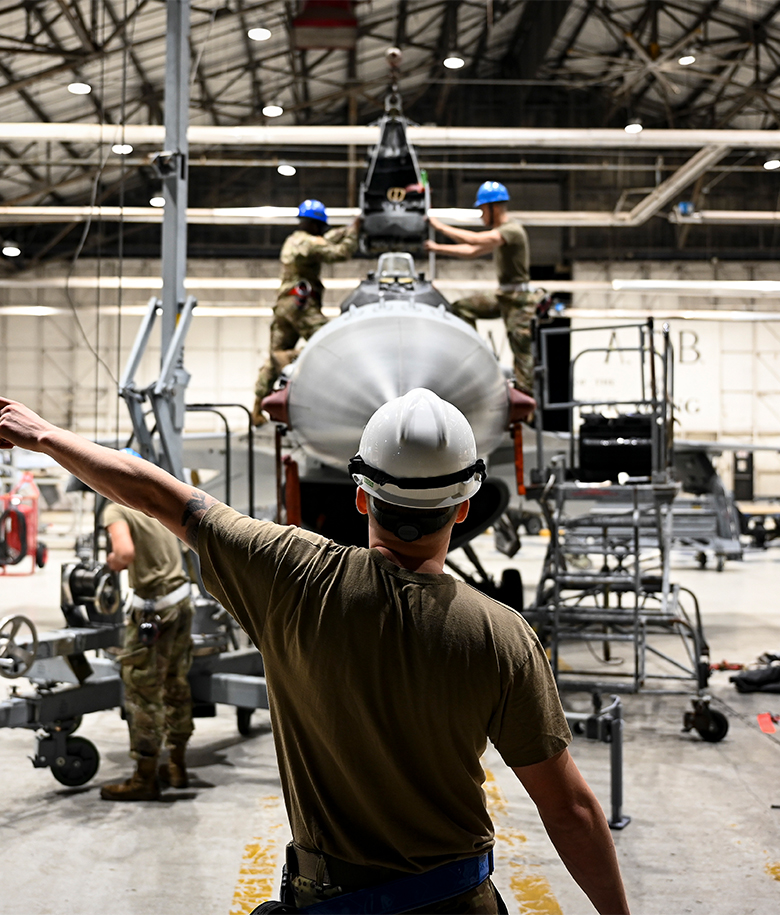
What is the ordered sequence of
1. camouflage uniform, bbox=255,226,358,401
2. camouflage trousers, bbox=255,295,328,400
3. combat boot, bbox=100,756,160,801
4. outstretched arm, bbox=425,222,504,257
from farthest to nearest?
camouflage trousers, bbox=255,295,328,400
camouflage uniform, bbox=255,226,358,401
outstretched arm, bbox=425,222,504,257
combat boot, bbox=100,756,160,801

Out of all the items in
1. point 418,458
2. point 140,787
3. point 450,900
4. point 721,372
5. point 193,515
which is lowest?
point 140,787

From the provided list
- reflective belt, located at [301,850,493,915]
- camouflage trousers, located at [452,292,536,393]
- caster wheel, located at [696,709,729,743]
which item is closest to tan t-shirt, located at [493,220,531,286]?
camouflage trousers, located at [452,292,536,393]

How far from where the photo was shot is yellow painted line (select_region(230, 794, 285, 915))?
12.9 feet

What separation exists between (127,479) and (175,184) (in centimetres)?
486

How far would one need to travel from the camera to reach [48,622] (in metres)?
11.2

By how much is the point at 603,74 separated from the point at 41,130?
17521mm

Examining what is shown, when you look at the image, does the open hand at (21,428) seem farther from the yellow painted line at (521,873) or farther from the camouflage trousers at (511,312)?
the camouflage trousers at (511,312)

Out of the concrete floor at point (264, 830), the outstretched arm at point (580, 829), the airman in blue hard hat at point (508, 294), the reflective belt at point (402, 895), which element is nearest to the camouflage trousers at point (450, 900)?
Answer: the reflective belt at point (402, 895)

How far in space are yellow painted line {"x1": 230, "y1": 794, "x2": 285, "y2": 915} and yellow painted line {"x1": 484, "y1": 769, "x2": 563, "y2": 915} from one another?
3.47 ft

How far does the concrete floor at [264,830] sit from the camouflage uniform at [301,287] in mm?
3285

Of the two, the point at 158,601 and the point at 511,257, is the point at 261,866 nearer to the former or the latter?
the point at 158,601

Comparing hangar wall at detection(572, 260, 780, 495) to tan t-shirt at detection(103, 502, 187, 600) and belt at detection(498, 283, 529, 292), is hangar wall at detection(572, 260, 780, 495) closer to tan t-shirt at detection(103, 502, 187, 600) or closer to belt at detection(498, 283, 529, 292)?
belt at detection(498, 283, 529, 292)

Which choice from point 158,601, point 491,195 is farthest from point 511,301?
point 158,601

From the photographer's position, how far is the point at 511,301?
8.66 m
